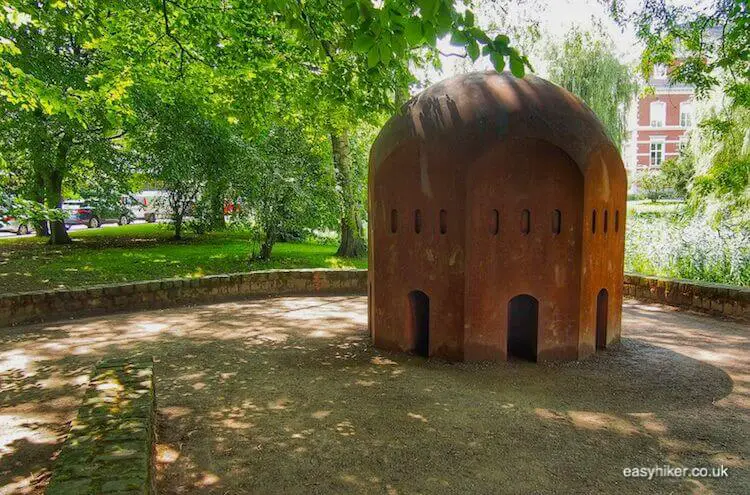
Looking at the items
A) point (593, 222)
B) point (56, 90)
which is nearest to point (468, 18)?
point (593, 222)

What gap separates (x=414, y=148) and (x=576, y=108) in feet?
7.11

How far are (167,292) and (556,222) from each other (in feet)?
24.5

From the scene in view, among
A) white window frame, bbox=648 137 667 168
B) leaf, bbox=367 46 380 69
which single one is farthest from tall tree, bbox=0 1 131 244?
white window frame, bbox=648 137 667 168

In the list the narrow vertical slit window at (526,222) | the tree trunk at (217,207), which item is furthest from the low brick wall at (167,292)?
the narrow vertical slit window at (526,222)

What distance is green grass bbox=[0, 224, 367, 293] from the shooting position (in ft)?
37.6

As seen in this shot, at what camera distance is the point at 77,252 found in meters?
15.0

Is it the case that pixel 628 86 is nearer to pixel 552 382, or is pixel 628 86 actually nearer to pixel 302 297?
pixel 302 297

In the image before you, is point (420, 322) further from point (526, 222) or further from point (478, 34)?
point (478, 34)

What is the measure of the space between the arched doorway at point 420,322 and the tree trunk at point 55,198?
12547 millimetres

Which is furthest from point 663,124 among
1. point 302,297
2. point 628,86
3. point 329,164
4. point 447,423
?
point 447,423

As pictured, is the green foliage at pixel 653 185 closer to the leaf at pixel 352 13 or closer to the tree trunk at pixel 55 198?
the tree trunk at pixel 55 198

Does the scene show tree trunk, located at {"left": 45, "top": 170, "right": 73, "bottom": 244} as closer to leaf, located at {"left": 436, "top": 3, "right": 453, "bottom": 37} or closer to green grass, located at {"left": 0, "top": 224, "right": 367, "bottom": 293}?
green grass, located at {"left": 0, "top": 224, "right": 367, "bottom": 293}

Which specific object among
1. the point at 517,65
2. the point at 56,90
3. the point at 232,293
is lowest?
the point at 232,293

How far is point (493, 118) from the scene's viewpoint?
6434mm
